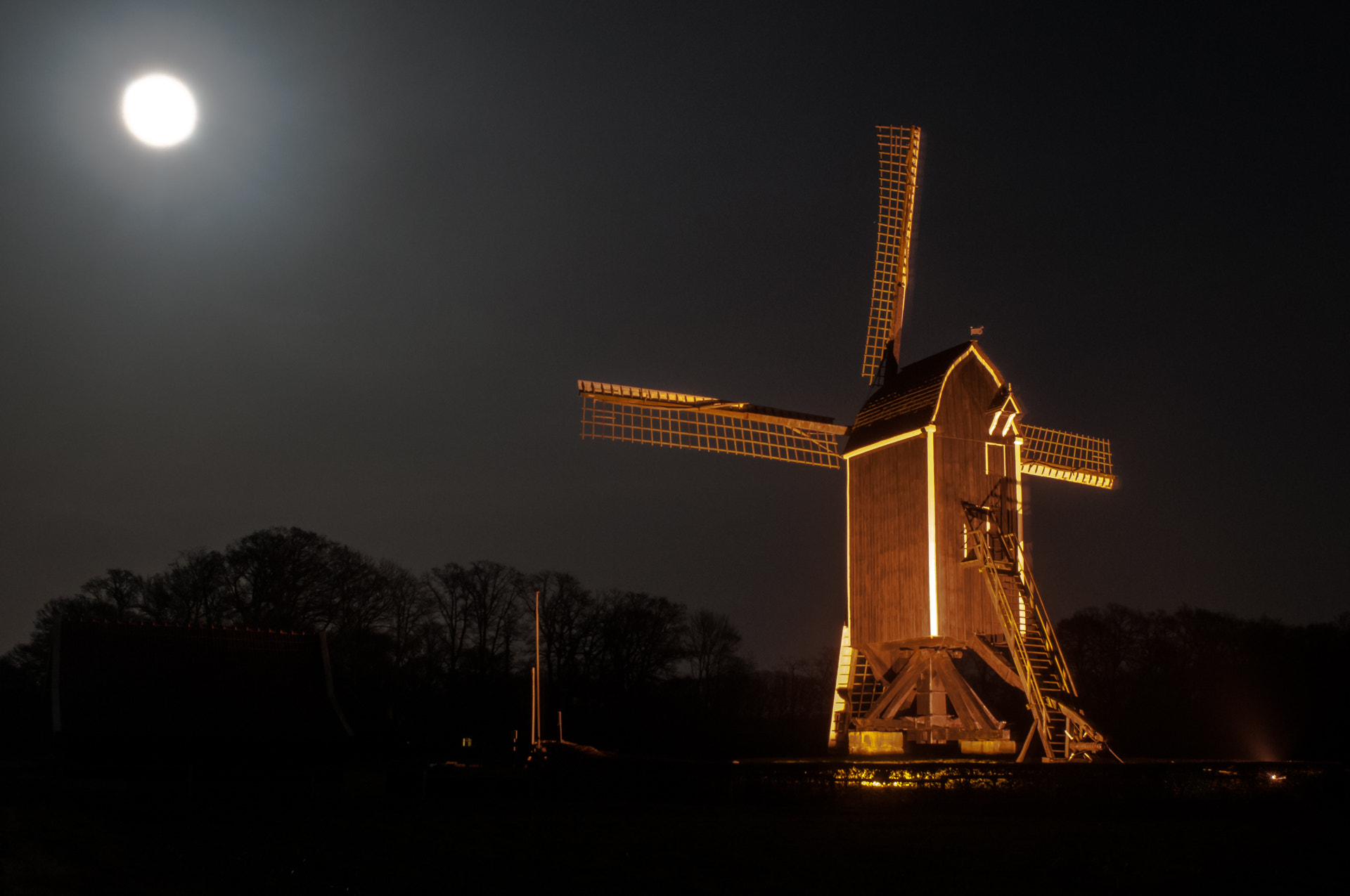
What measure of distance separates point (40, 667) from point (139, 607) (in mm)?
4580

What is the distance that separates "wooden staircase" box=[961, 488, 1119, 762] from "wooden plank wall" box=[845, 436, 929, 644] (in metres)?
1.01

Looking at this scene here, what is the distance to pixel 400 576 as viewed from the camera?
53000 millimetres

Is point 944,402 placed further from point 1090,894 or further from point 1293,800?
point 1090,894

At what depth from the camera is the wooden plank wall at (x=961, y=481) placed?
66.5 ft

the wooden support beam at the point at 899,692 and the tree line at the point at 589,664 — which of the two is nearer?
the wooden support beam at the point at 899,692

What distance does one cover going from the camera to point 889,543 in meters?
21.4

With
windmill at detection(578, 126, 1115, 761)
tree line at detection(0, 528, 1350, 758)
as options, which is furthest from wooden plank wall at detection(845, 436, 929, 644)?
tree line at detection(0, 528, 1350, 758)

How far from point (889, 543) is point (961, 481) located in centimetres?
185

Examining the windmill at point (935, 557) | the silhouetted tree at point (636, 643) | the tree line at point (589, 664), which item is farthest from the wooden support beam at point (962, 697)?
the silhouetted tree at point (636, 643)

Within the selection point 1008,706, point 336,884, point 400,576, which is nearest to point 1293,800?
point 336,884

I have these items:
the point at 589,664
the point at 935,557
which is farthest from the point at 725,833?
the point at 589,664

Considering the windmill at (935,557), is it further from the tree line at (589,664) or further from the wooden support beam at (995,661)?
the tree line at (589,664)

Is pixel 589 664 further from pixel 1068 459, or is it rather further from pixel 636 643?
pixel 1068 459

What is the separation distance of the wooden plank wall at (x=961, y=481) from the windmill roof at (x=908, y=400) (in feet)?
0.67
